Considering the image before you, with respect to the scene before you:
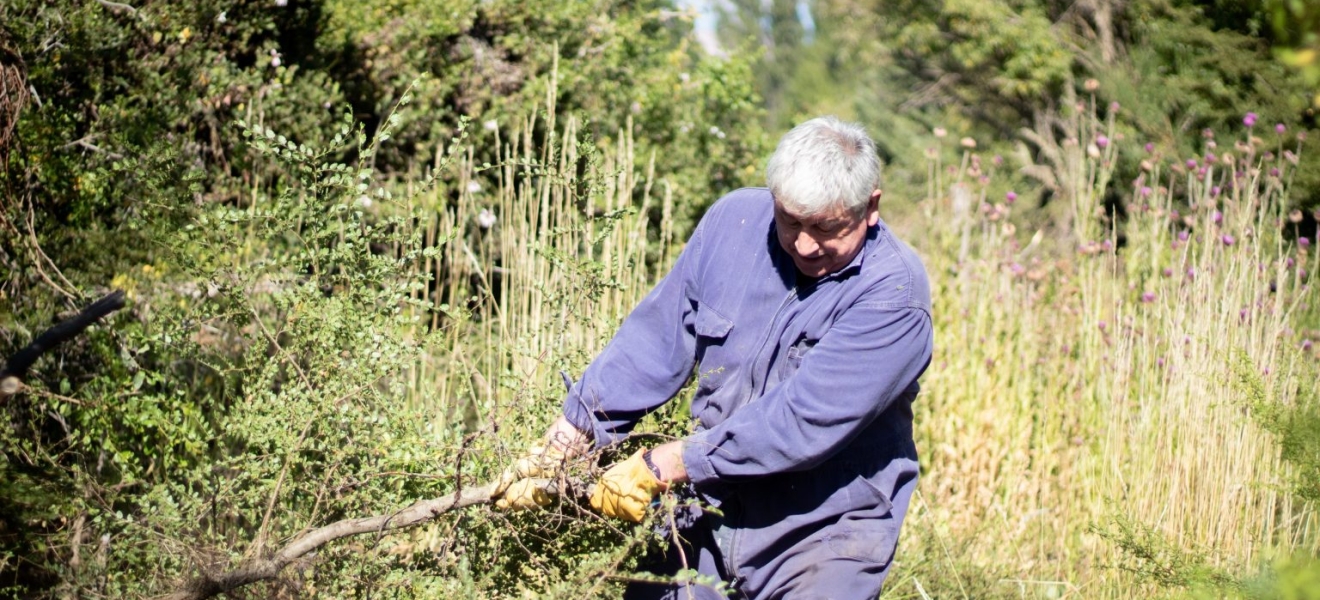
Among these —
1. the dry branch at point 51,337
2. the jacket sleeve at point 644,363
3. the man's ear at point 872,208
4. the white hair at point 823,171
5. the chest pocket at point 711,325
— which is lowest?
the jacket sleeve at point 644,363

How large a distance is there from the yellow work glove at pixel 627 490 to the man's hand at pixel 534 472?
4.3 inches

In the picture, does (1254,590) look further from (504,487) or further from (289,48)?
(289,48)

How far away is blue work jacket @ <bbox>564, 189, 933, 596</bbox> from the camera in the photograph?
2.41m

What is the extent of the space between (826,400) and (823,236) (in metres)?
0.35

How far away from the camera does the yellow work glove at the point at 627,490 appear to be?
2.50m

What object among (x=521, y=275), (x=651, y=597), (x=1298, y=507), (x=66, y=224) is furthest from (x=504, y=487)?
(x=1298, y=507)

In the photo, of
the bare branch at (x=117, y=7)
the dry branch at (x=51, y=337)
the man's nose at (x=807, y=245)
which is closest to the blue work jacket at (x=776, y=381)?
the man's nose at (x=807, y=245)

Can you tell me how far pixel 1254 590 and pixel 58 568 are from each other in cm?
277

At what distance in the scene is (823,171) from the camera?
237 centimetres

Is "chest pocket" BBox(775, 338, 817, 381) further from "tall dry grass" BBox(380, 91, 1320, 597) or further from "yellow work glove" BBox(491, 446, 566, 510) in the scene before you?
"tall dry grass" BBox(380, 91, 1320, 597)

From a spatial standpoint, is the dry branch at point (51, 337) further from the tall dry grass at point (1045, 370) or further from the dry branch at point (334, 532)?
the tall dry grass at point (1045, 370)

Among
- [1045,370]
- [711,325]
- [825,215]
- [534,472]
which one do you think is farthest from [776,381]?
[1045,370]

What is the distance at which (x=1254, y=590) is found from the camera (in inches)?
84.3

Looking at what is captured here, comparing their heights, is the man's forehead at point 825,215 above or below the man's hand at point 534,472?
above
